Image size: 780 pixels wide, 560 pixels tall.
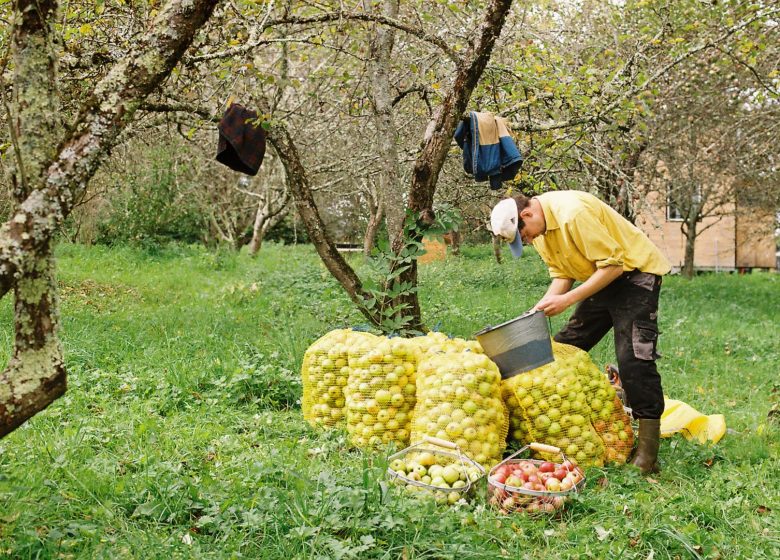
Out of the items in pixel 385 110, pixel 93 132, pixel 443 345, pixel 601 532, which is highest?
pixel 385 110

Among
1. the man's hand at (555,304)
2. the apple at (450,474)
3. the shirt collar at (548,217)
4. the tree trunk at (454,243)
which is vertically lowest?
the apple at (450,474)

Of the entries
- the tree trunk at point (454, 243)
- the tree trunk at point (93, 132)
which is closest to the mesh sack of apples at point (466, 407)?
the tree trunk at point (93, 132)

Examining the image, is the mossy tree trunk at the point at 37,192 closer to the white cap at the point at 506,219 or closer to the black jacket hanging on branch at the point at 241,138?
the white cap at the point at 506,219

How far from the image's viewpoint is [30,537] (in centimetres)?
287

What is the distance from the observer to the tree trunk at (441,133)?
574 centimetres

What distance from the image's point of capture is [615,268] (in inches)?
168

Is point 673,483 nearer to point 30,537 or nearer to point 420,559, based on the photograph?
point 420,559

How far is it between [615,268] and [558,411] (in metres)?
0.90

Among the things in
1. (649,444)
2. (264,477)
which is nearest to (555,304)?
(649,444)

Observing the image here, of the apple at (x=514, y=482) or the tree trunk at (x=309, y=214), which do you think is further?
the tree trunk at (x=309, y=214)

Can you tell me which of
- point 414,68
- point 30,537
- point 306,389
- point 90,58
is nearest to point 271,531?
point 30,537

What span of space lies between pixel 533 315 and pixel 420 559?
5.30 ft

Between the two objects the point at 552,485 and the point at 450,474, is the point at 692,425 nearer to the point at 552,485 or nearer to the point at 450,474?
the point at 552,485

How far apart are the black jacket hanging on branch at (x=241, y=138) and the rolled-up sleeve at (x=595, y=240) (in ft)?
9.77
